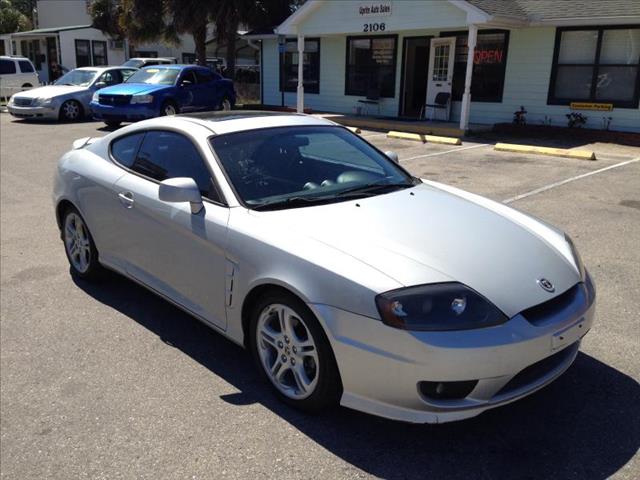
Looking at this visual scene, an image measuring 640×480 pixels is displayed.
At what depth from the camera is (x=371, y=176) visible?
406 cm

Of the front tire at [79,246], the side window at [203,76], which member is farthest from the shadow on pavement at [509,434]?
the side window at [203,76]

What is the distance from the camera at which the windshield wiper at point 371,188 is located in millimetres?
3705

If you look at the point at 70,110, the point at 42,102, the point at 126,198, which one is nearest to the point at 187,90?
the point at 70,110

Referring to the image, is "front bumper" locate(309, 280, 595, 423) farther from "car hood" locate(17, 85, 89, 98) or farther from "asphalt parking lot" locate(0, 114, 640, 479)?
"car hood" locate(17, 85, 89, 98)

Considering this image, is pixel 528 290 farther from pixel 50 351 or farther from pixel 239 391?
pixel 50 351

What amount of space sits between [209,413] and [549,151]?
10800mm

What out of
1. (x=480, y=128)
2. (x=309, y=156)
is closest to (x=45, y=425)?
(x=309, y=156)

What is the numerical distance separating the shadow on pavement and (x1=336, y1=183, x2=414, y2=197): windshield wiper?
1242 mm

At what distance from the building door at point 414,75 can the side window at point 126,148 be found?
14519mm

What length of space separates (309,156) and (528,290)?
71.2 inches

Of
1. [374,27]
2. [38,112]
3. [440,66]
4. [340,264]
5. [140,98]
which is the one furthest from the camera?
[38,112]

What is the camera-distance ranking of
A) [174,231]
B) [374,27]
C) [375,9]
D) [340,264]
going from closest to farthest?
1. [340,264]
2. [174,231]
3. [375,9]
4. [374,27]

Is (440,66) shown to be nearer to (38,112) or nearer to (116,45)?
(38,112)

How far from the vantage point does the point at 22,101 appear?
17.7 metres
